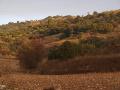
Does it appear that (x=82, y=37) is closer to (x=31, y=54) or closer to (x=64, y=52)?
(x=31, y=54)

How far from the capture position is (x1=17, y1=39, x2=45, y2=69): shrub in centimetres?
3938


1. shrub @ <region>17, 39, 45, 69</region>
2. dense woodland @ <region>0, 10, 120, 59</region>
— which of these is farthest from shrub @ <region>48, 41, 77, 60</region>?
shrub @ <region>17, 39, 45, 69</region>

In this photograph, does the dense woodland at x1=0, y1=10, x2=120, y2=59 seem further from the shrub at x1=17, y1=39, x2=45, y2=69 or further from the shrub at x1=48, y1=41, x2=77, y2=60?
the shrub at x1=17, y1=39, x2=45, y2=69

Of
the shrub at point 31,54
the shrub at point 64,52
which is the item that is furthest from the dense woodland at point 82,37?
the shrub at point 31,54

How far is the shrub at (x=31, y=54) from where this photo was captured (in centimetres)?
3938

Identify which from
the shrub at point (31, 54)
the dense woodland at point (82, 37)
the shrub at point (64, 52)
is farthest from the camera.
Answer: the dense woodland at point (82, 37)

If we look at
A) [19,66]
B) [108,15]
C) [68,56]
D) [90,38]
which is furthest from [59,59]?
[108,15]

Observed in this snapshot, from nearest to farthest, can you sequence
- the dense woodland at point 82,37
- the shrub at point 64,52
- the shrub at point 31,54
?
the shrub at point 64,52 → the shrub at point 31,54 → the dense woodland at point 82,37

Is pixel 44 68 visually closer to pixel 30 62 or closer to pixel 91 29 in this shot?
pixel 30 62

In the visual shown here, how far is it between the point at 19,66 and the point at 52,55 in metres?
3.50

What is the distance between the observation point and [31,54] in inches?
1597

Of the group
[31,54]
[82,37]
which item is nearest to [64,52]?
[31,54]

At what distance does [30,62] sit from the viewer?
3938 cm

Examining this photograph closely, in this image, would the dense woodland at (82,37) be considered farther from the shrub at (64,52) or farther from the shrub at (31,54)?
the shrub at (31,54)
